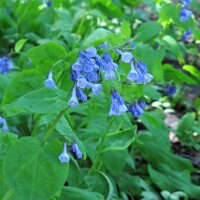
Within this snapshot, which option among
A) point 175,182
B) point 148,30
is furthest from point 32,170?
point 148,30

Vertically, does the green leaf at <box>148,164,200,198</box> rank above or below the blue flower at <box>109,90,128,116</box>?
below

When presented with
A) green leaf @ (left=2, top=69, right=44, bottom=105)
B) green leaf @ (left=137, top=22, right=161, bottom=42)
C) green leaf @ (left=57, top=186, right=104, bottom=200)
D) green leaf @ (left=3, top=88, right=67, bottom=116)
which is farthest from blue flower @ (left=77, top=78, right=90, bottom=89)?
green leaf @ (left=137, top=22, right=161, bottom=42)

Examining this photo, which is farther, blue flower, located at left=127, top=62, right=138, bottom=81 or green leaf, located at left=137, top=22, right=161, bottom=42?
green leaf, located at left=137, top=22, right=161, bottom=42

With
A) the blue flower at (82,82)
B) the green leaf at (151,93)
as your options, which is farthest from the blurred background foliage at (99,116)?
the blue flower at (82,82)

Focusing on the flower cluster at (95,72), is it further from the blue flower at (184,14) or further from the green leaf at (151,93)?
the blue flower at (184,14)

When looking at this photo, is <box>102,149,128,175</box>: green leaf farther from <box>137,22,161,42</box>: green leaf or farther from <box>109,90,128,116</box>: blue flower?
<box>109,90,128,116</box>: blue flower

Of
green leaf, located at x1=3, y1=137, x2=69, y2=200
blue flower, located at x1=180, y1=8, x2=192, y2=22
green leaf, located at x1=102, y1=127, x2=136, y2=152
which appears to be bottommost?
green leaf, located at x1=102, y1=127, x2=136, y2=152
